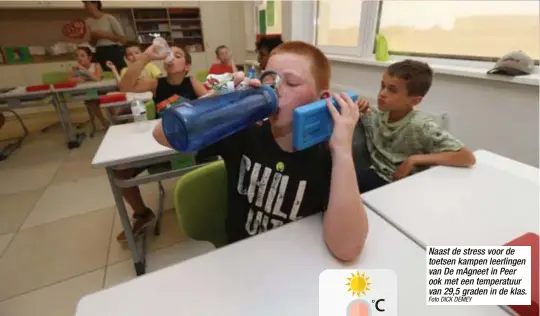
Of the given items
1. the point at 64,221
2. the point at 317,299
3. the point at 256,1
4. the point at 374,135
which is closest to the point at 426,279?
the point at 317,299

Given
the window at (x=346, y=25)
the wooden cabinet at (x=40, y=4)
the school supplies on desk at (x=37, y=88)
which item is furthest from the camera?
the wooden cabinet at (x=40, y=4)

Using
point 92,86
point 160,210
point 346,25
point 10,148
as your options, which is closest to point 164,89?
point 160,210

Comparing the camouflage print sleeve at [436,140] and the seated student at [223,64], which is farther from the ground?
the seated student at [223,64]

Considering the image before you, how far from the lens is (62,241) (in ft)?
Answer: 5.72

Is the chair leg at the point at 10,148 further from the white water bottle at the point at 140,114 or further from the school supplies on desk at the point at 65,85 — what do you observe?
the white water bottle at the point at 140,114

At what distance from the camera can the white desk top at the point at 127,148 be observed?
121 centimetres

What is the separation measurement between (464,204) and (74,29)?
5.90m

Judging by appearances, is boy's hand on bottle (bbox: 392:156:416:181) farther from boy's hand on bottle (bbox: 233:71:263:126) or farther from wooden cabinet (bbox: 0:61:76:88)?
wooden cabinet (bbox: 0:61:76:88)

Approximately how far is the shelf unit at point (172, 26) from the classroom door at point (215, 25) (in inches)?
4.1

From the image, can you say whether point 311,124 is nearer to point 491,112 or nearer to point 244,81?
point 244,81

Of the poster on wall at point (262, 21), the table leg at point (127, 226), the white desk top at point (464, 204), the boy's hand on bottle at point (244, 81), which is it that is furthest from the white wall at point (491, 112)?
the poster on wall at point (262, 21)

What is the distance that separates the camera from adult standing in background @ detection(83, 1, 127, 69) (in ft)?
11.3

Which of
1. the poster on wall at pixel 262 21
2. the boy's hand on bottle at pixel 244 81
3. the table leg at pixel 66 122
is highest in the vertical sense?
the poster on wall at pixel 262 21
